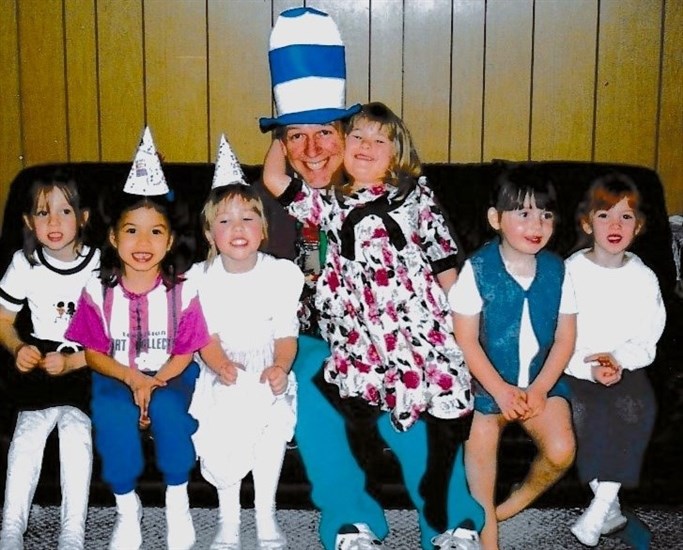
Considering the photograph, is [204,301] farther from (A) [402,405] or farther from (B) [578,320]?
(B) [578,320]

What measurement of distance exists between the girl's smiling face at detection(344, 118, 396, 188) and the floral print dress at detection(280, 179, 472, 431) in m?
0.03

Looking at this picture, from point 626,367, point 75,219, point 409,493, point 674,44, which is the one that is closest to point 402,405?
point 409,493

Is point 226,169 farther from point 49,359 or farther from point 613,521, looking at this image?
point 613,521

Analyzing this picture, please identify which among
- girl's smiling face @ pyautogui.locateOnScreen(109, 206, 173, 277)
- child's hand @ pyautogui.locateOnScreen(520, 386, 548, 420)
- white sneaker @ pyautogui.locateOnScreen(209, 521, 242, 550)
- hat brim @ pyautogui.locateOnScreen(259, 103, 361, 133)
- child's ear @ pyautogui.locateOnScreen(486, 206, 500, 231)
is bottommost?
white sneaker @ pyautogui.locateOnScreen(209, 521, 242, 550)

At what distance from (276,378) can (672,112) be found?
157 cm

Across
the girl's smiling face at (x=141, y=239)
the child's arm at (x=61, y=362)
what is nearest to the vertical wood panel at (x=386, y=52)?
the girl's smiling face at (x=141, y=239)

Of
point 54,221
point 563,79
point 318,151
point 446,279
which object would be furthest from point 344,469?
point 563,79

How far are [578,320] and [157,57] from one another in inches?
58.3

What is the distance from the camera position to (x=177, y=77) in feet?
9.31

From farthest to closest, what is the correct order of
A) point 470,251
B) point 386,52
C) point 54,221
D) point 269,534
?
point 386,52, point 470,251, point 54,221, point 269,534

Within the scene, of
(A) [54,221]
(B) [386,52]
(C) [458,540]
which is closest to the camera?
(C) [458,540]

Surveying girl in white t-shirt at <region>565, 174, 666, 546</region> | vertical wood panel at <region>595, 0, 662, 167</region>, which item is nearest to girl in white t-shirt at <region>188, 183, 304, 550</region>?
girl in white t-shirt at <region>565, 174, 666, 546</region>

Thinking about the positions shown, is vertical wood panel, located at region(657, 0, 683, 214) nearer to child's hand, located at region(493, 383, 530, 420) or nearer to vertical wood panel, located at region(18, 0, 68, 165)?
child's hand, located at region(493, 383, 530, 420)

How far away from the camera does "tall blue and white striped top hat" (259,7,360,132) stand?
2.12 m
